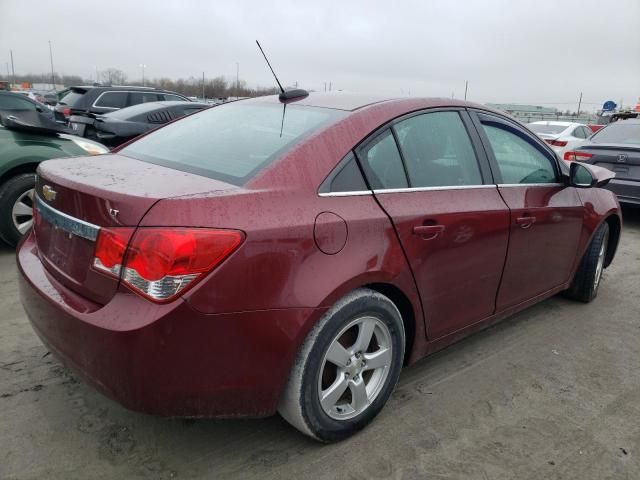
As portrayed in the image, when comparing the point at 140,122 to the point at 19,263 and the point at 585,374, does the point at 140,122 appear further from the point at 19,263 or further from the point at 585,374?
the point at 585,374

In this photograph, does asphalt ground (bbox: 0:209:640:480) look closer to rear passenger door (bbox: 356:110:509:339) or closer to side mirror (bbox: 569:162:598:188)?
rear passenger door (bbox: 356:110:509:339)

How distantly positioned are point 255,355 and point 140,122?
22.5ft

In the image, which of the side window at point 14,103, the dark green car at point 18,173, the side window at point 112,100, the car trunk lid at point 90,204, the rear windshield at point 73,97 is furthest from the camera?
the rear windshield at point 73,97

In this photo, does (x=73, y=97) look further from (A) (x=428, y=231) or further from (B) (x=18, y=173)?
(A) (x=428, y=231)

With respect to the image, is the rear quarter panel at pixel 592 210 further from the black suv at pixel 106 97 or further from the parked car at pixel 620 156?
the black suv at pixel 106 97

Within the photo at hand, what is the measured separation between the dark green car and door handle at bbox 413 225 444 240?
381cm

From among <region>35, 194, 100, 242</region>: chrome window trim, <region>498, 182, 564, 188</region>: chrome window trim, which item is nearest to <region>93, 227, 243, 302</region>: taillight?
<region>35, 194, 100, 242</region>: chrome window trim

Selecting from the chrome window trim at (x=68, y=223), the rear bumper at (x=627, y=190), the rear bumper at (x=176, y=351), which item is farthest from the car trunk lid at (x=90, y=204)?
the rear bumper at (x=627, y=190)

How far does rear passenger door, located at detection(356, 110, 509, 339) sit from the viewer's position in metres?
2.41

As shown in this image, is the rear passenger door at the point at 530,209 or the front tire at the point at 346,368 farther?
the rear passenger door at the point at 530,209

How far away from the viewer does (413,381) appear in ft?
9.55

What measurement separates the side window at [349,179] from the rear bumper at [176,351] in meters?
0.54

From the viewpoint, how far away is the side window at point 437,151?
258 cm

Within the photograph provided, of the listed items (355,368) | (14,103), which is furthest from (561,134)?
(355,368)
